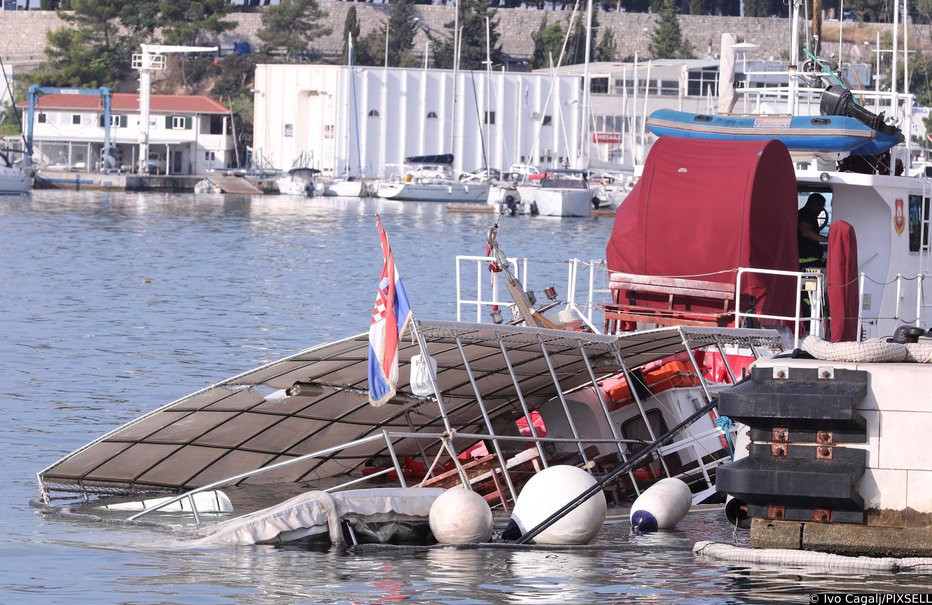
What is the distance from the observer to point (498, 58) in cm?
16138

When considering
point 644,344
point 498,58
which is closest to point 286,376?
point 644,344

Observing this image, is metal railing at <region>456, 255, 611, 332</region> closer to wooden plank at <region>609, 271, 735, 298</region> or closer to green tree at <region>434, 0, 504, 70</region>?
wooden plank at <region>609, 271, 735, 298</region>

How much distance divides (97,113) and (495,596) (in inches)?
4841

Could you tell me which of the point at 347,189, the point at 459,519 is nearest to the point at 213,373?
the point at 459,519

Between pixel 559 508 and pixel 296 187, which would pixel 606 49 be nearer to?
pixel 296 187

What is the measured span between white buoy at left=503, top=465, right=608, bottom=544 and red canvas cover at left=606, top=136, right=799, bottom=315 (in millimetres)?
5407

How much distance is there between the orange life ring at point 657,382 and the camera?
19188 mm

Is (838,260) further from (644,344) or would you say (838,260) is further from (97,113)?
(97,113)

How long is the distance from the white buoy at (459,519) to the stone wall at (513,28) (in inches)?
6192

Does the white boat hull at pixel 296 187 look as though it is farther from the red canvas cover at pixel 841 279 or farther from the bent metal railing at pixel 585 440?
the red canvas cover at pixel 841 279

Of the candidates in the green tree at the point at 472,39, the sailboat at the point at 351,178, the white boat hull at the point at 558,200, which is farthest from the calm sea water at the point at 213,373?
the green tree at the point at 472,39

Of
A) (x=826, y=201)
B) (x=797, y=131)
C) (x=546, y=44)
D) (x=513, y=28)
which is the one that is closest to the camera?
(x=797, y=131)

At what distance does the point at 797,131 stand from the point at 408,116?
11180 cm

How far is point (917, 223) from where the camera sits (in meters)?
22.1
